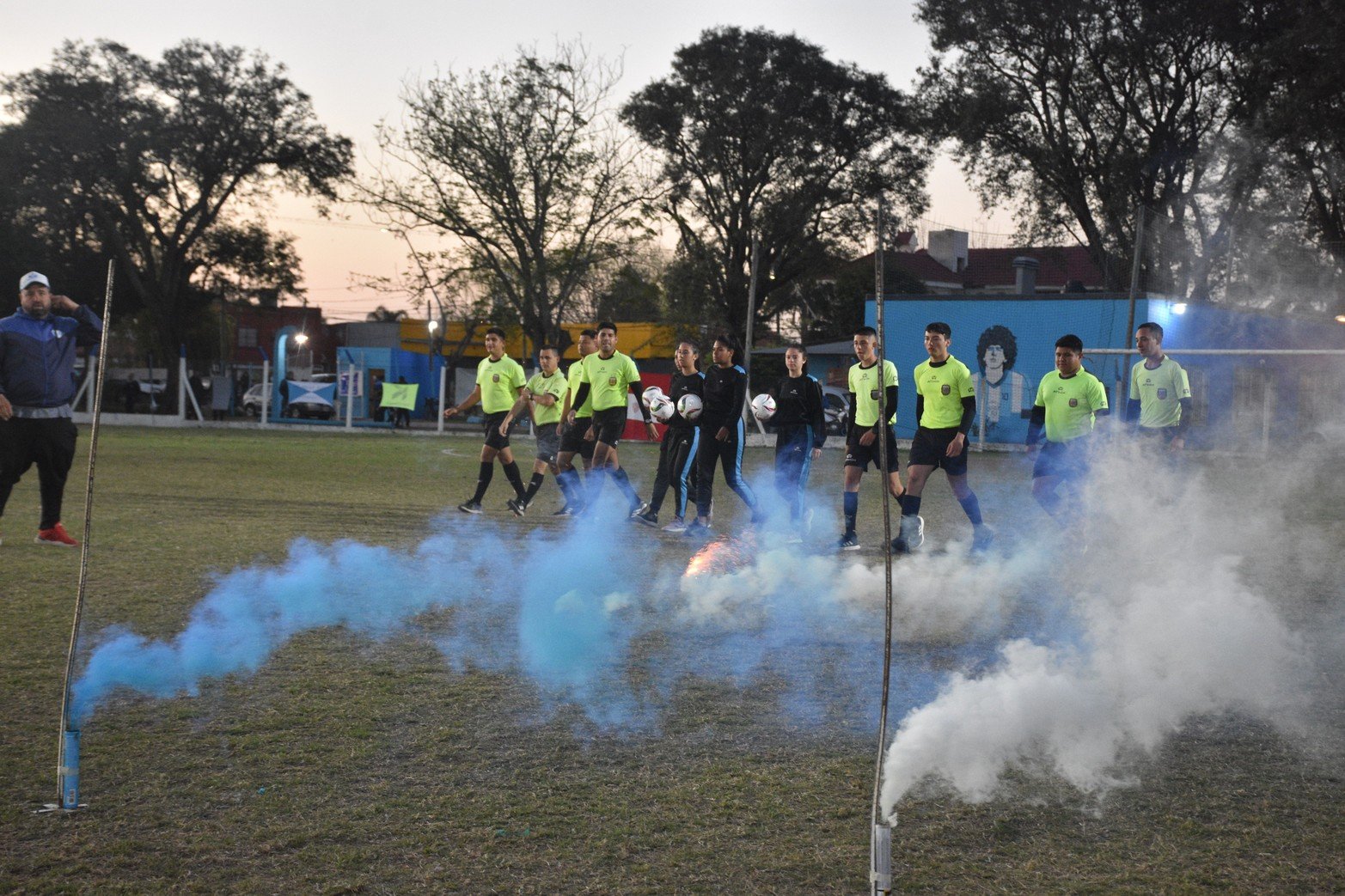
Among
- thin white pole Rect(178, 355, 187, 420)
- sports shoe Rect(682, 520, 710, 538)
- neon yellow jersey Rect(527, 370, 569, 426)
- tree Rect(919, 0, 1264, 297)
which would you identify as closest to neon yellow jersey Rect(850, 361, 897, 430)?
sports shoe Rect(682, 520, 710, 538)

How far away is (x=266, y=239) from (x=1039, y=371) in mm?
27047

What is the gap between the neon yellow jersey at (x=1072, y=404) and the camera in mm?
9234

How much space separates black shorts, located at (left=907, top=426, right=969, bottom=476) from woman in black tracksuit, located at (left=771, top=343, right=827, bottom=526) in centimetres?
113

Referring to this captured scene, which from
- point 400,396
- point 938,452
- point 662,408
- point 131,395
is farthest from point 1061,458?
point 131,395

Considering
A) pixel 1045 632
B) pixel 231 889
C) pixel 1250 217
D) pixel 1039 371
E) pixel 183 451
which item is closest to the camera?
pixel 231 889

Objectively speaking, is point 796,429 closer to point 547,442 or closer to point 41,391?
point 547,442

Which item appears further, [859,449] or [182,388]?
[182,388]

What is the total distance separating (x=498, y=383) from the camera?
11594 mm

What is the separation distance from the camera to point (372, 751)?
12.8ft

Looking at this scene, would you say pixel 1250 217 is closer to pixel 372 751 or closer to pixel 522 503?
pixel 522 503

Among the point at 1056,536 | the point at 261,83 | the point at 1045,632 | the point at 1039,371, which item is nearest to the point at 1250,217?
the point at 1039,371

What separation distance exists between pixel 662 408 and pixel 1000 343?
66.4 feet

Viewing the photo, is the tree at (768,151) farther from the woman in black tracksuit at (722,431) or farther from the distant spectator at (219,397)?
the woman in black tracksuit at (722,431)

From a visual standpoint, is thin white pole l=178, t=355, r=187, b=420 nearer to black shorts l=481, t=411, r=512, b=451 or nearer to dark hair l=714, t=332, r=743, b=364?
black shorts l=481, t=411, r=512, b=451
